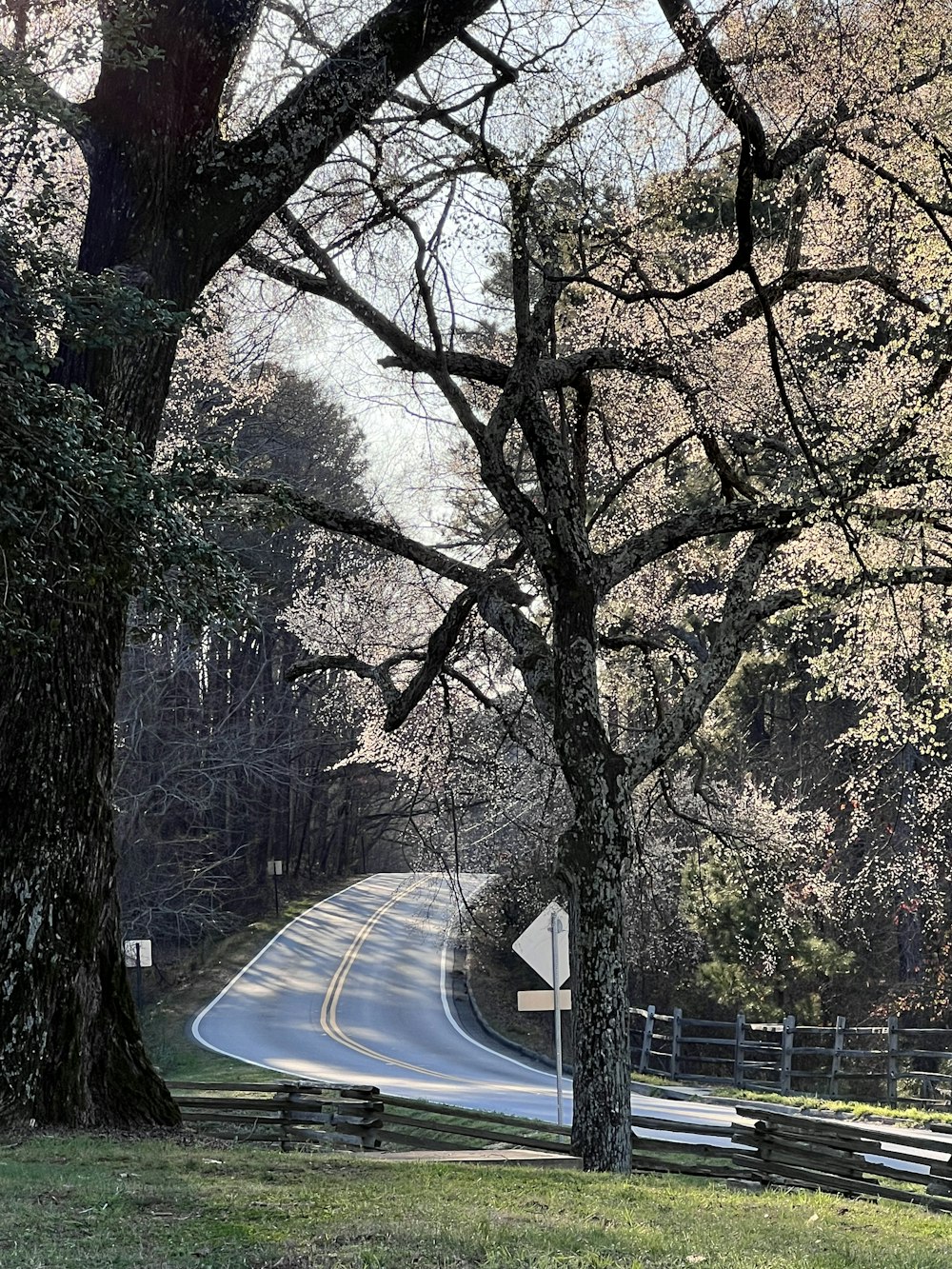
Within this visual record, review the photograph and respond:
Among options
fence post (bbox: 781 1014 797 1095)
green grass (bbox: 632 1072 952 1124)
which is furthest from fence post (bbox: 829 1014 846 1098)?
fence post (bbox: 781 1014 797 1095)

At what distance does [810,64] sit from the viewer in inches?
409

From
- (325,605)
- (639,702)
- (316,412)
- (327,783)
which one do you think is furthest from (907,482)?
(327,783)

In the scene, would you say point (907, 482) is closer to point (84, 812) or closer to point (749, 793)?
point (84, 812)

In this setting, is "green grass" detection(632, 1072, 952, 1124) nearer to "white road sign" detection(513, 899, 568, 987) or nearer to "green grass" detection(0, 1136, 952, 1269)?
"white road sign" detection(513, 899, 568, 987)

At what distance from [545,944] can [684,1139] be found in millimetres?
2985

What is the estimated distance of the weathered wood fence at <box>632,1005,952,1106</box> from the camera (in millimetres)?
21594

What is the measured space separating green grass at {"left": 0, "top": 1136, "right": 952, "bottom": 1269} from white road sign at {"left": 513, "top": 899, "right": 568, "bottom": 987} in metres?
7.34

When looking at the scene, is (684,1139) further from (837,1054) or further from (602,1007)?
(602,1007)

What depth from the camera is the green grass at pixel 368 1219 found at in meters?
5.23

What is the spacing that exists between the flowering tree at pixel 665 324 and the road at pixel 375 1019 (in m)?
6.55

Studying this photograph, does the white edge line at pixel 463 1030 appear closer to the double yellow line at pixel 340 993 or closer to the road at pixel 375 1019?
the road at pixel 375 1019

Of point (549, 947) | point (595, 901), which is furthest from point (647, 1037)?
point (595, 901)

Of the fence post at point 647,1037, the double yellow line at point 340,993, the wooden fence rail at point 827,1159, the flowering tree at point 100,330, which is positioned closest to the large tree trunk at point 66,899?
the flowering tree at point 100,330

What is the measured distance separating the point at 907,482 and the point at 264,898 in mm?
42445
